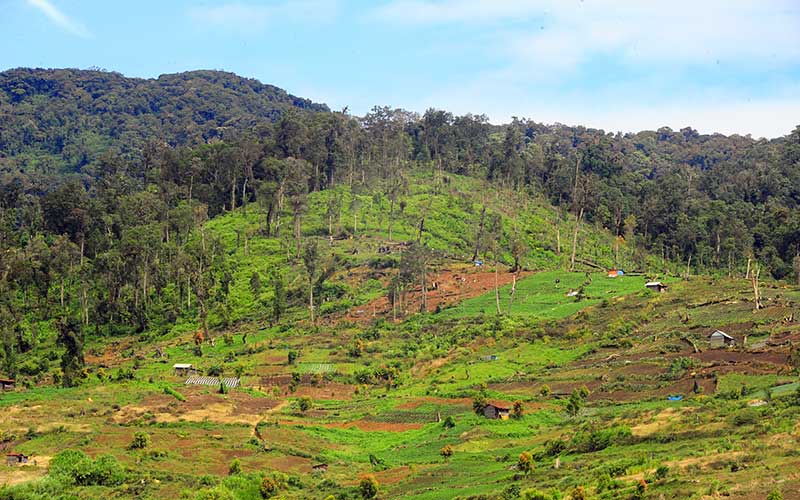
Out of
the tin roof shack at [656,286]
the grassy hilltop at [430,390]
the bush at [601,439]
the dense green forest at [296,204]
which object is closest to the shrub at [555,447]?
the grassy hilltop at [430,390]

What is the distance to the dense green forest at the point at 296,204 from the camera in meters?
90.9

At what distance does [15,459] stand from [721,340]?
48.4m

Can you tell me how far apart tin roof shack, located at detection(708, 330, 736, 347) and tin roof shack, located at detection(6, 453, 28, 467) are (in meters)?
47.5

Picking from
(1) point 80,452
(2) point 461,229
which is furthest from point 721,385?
(2) point 461,229

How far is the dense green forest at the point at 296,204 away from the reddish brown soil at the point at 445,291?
27.6ft

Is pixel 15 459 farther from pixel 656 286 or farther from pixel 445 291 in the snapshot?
pixel 656 286

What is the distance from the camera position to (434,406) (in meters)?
62.7

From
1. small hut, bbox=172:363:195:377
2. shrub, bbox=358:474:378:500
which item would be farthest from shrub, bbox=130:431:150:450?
small hut, bbox=172:363:195:377

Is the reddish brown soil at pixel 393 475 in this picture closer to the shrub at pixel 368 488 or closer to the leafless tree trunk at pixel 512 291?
the shrub at pixel 368 488

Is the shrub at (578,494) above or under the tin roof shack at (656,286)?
under

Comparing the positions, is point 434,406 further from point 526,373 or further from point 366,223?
point 366,223

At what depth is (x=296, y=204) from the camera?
103 m

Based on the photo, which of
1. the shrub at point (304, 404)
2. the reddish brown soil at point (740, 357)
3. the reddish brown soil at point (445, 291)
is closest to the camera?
the reddish brown soil at point (740, 357)

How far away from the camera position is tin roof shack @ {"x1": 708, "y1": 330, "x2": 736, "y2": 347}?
216ft
